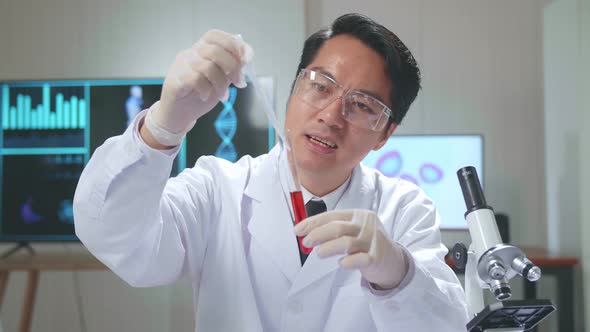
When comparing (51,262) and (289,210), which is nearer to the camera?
(289,210)

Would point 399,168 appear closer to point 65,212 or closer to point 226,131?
point 226,131

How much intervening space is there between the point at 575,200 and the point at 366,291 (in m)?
2.94

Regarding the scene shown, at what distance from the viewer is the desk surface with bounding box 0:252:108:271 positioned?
10.8ft

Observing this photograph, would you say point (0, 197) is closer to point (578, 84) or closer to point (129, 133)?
point (129, 133)

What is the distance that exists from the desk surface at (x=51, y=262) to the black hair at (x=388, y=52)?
239 cm

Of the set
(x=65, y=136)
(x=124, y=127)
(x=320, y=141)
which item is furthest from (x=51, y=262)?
(x=320, y=141)

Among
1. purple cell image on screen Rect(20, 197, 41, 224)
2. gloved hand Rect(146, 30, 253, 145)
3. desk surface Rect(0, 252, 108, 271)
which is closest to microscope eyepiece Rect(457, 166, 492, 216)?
gloved hand Rect(146, 30, 253, 145)

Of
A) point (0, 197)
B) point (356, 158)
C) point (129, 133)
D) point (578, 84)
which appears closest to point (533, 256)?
point (578, 84)

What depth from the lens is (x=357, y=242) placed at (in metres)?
0.94

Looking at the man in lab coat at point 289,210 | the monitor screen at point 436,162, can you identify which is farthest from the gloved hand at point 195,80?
the monitor screen at point 436,162

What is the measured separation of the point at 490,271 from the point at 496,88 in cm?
325

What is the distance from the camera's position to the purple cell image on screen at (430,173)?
3652mm

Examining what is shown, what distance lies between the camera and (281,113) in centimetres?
370

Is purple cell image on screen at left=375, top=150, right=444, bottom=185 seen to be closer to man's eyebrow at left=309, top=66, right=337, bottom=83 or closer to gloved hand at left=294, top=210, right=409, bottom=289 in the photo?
man's eyebrow at left=309, top=66, right=337, bottom=83
